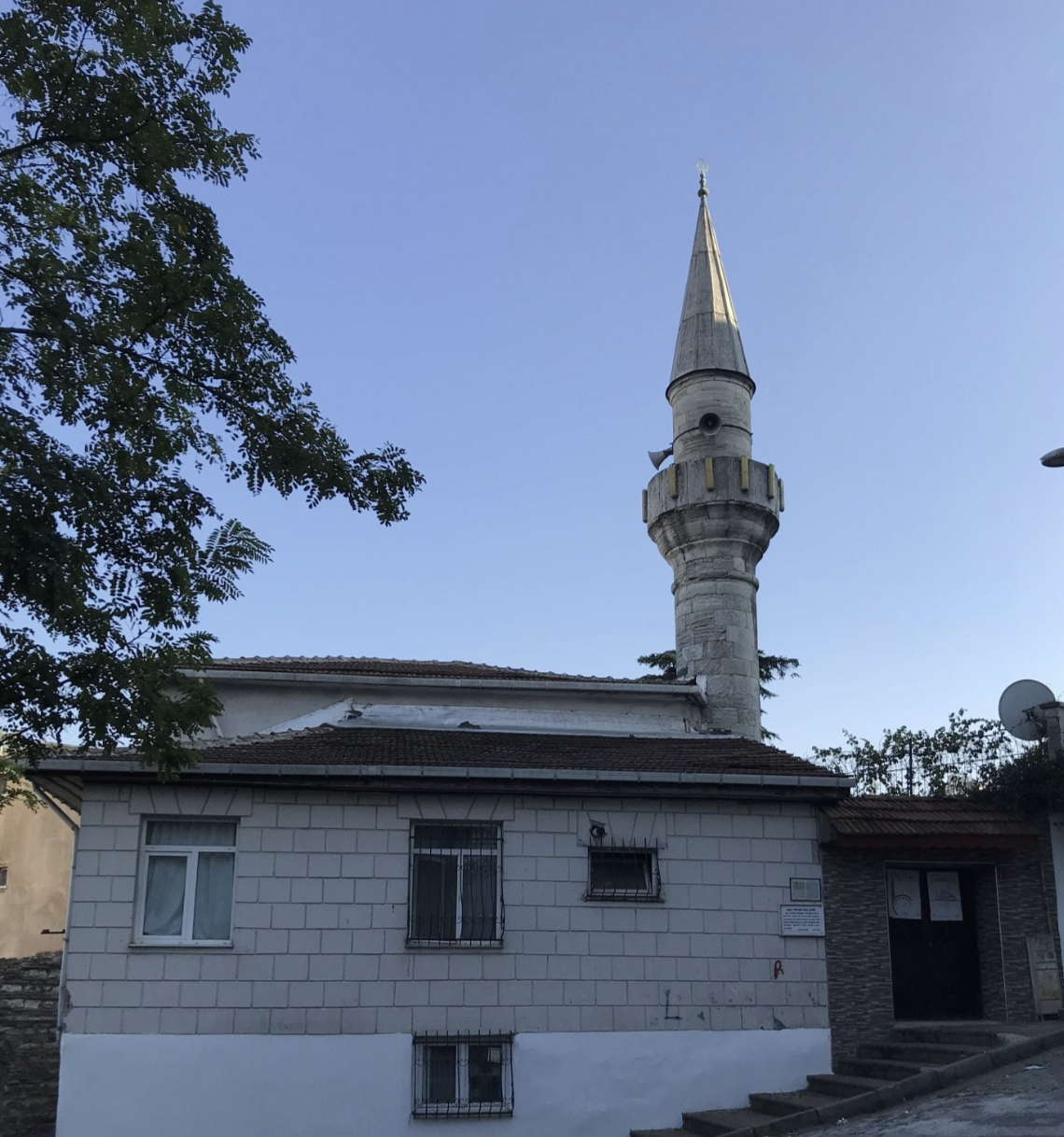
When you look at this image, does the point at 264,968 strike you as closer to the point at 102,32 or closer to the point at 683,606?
the point at 102,32

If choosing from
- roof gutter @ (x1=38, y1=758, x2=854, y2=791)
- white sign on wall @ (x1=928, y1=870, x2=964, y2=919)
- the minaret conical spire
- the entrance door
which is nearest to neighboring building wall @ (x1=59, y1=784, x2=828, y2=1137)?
roof gutter @ (x1=38, y1=758, x2=854, y2=791)

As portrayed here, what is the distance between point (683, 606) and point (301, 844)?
12.1 m

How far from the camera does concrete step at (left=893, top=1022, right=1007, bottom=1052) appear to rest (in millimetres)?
12914

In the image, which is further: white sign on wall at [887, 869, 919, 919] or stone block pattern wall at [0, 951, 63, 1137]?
white sign on wall at [887, 869, 919, 919]

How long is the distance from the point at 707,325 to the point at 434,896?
15.6 m

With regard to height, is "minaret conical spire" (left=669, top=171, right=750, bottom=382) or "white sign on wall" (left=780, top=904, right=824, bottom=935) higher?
"minaret conical spire" (left=669, top=171, right=750, bottom=382)

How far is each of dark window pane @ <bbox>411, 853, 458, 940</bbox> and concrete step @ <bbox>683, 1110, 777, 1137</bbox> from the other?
10.1 ft

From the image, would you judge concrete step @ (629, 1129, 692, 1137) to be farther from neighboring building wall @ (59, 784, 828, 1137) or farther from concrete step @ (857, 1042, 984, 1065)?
concrete step @ (857, 1042, 984, 1065)

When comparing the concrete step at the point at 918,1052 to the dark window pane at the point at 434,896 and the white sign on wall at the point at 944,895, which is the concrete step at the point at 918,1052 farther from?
the dark window pane at the point at 434,896

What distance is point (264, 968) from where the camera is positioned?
12906mm

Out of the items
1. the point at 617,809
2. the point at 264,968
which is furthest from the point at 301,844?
the point at 617,809

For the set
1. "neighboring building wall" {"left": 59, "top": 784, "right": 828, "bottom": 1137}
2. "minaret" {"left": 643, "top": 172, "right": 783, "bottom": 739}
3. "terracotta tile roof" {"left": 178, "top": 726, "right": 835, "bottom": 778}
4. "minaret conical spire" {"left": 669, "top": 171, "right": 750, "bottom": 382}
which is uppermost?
"minaret conical spire" {"left": 669, "top": 171, "right": 750, "bottom": 382}

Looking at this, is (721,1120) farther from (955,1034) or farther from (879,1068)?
(955,1034)

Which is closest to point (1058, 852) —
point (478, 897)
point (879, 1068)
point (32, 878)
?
point (879, 1068)
